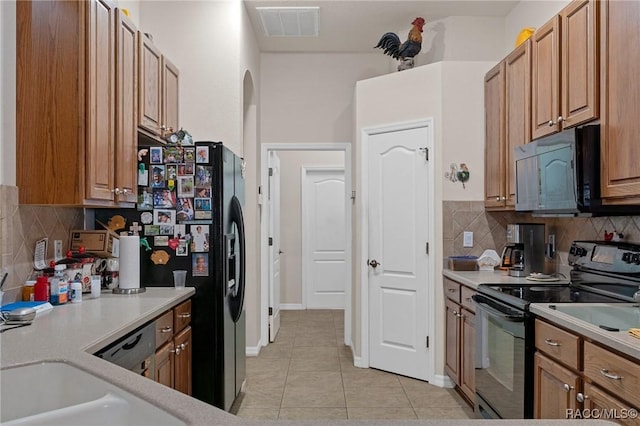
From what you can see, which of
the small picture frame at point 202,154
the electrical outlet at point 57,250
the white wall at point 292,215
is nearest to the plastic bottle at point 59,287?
the electrical outlet at point 57,250

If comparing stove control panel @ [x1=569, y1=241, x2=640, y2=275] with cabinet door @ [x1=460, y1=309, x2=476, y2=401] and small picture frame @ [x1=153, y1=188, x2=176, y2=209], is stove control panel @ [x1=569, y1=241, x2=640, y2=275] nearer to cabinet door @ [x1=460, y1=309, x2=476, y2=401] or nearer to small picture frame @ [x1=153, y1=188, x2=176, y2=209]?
cabinet door @ [x1=460, y1=309, x2=476, y2=401]

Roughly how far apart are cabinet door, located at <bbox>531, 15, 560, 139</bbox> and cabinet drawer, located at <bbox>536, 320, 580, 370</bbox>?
47.9 inches

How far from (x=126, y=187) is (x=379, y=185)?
2.13 meters

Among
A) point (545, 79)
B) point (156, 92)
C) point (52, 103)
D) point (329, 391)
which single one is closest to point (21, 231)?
point (52, 103)

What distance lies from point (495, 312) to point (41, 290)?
2333 mm

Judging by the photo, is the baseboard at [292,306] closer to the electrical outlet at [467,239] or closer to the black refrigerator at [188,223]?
the electrical outlet at [467,239]

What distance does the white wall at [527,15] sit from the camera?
3.51 metres

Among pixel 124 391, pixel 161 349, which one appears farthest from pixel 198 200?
pixel 124 391

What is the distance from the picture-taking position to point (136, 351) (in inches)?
83.1

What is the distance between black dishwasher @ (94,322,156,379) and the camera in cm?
189

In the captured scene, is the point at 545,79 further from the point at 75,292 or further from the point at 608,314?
the point at 75,292

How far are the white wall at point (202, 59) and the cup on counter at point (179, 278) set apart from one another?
1215 mm

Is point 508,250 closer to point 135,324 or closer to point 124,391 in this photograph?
point 135,324

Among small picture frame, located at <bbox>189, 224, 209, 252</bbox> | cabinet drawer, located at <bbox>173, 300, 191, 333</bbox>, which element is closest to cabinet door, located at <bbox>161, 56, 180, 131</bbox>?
small picture frame, located at <bbox>189, 224, 209, 252</bbox>
